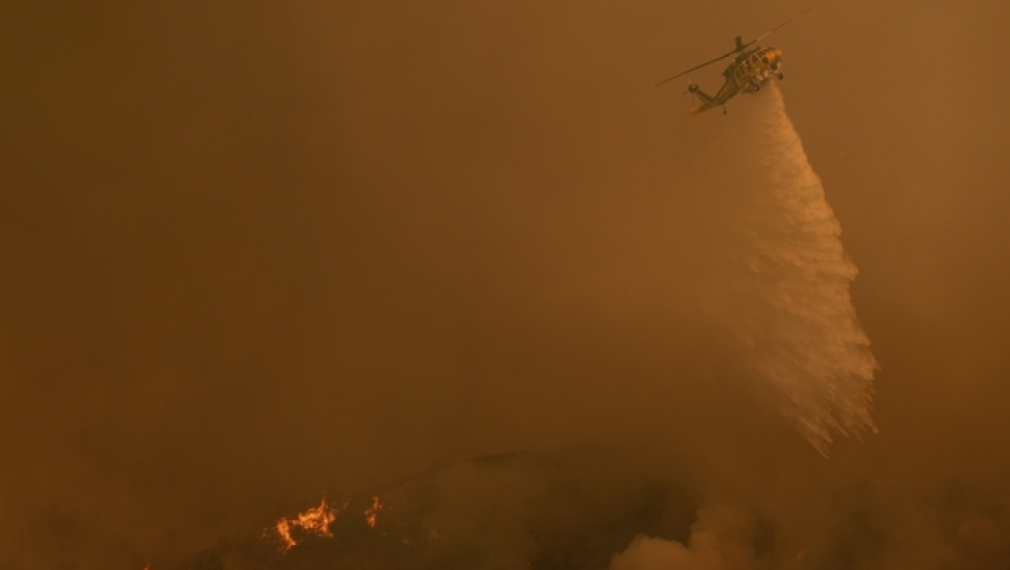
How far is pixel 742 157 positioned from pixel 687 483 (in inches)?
290

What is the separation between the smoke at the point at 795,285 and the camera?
11.8m

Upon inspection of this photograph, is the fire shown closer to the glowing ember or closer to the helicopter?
the glowing ember

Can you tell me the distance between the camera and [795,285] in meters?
12.1

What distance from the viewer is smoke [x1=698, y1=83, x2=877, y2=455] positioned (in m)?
11.8

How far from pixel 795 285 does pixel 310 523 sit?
455 inches

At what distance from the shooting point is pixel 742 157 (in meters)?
12.5

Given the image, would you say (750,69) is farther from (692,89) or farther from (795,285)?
(795,285)

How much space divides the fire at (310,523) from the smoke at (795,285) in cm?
1006

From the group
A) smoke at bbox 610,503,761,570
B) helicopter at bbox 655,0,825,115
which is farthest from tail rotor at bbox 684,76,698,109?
smoke at bbox 610,503,761,570

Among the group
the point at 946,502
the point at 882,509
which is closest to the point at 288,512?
the point at 882,509

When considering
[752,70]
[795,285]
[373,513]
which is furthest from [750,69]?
[373,513]

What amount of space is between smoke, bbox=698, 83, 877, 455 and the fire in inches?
396

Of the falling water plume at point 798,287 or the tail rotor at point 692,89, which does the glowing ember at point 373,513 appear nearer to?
the falling water plume at point 798,287

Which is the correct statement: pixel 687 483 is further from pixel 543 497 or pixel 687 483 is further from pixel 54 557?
pixel 54 557
